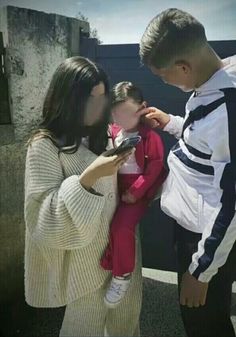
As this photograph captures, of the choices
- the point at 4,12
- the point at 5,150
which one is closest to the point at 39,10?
the point at 4,12

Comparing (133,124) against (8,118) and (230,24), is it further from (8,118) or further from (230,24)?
(8,118)

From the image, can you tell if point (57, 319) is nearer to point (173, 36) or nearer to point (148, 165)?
point (148, 165)

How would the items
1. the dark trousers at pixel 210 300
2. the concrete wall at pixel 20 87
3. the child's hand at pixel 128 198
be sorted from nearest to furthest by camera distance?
the dark trousers at pixel 210 300 → the child's hand at pixel 128 198 → the concrete wall at pixel 20 87

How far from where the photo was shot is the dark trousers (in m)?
1.38

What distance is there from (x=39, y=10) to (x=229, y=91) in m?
1.00

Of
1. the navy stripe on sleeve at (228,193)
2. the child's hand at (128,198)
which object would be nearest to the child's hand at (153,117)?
the child's hand at (128,198)

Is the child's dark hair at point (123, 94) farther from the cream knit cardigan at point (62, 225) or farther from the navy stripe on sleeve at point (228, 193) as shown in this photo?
the navy stripe on sleeve at point (228, 193)

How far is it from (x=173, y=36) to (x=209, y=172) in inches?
16.3

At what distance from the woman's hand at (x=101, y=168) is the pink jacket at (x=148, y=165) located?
0.60 ft

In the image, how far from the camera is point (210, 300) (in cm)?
140

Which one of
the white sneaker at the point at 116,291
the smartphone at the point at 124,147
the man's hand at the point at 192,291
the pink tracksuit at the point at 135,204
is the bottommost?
the white sneaker at the point at 116,291

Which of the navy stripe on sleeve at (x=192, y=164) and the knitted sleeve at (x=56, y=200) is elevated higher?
the navy stripe on sleeve at (x=192, y=164)

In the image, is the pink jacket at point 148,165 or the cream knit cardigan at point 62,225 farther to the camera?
the pink jacket at point 148,165

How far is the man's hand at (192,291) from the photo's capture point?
130 cm
